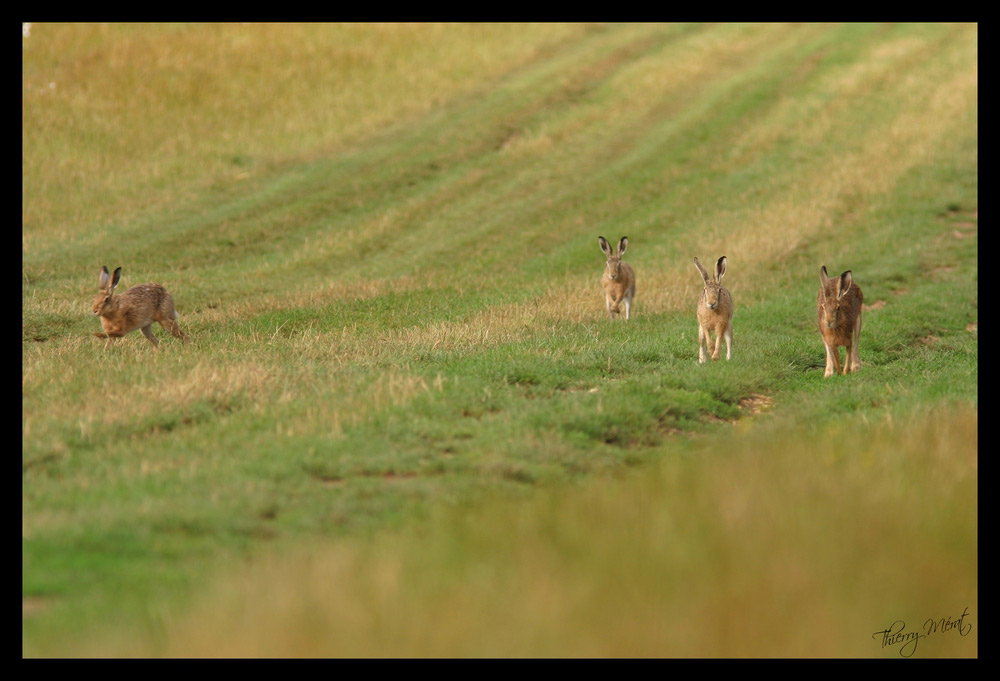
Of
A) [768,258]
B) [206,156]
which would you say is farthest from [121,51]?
[768,258]

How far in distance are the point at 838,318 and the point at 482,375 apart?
479cm

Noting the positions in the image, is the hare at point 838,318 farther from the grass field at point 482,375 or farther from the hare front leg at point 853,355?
the grass field at point 482,375

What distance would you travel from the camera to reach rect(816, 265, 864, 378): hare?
1288 centimetres

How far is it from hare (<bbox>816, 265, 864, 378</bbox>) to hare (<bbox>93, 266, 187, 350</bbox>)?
28.8ft

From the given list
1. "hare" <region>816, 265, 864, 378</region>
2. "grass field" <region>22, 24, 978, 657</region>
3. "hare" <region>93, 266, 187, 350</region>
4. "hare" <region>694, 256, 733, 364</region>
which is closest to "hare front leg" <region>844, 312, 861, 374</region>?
"hare" <region>816, 265, 864, 378</region>

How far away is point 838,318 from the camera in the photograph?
1292cm
